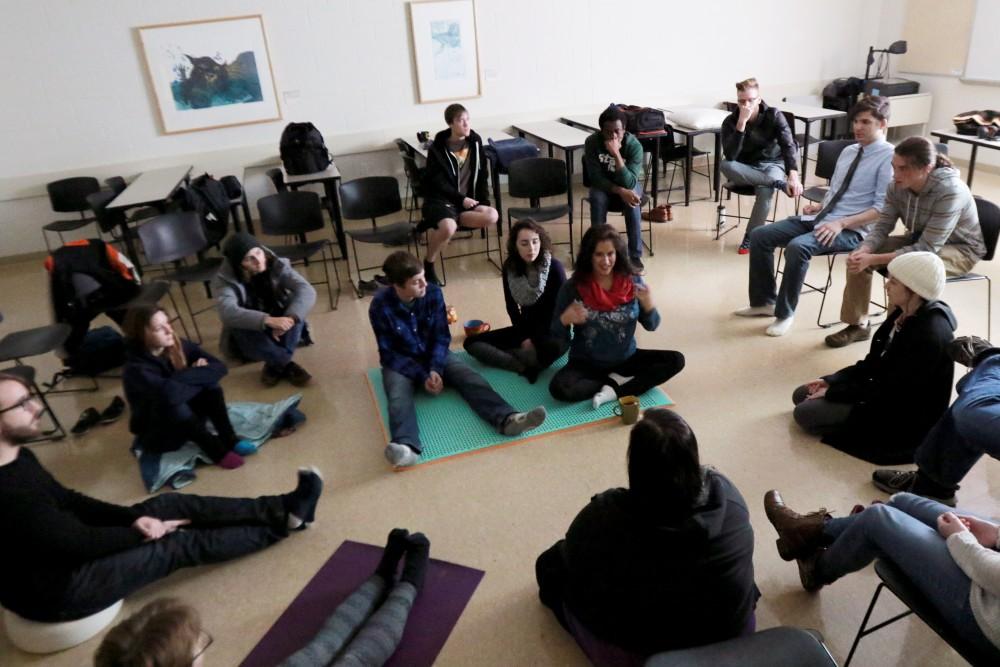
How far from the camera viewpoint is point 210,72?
616 centimetres

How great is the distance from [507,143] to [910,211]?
3.68 m

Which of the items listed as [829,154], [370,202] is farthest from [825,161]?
[370,202]

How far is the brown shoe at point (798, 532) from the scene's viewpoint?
86.8 inches

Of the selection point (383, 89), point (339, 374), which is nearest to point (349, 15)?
point (383, 89)

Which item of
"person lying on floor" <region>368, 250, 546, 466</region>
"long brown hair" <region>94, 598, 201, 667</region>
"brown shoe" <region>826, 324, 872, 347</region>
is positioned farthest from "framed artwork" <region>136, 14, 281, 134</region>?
"long brown hair" <region>94, 598, 201, 667</region>

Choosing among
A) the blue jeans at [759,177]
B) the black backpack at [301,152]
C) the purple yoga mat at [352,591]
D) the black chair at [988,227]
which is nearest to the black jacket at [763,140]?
the blue jeans at [759,177]

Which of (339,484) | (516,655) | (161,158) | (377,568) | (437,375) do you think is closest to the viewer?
(516,655)

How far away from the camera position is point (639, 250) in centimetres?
518

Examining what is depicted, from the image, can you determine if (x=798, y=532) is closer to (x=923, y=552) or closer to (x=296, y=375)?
(x=923, y=552)

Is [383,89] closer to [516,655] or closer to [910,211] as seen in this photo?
[910,211]

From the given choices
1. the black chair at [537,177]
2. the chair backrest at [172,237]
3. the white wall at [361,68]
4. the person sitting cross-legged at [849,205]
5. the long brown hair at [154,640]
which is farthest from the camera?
the white wall at [361,68]

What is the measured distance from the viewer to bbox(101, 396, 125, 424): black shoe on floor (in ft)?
11.8

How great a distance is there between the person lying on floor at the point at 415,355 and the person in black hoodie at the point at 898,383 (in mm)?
1285

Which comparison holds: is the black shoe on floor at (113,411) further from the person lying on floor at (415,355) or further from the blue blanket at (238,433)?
the person lying on floor at (415,355)
